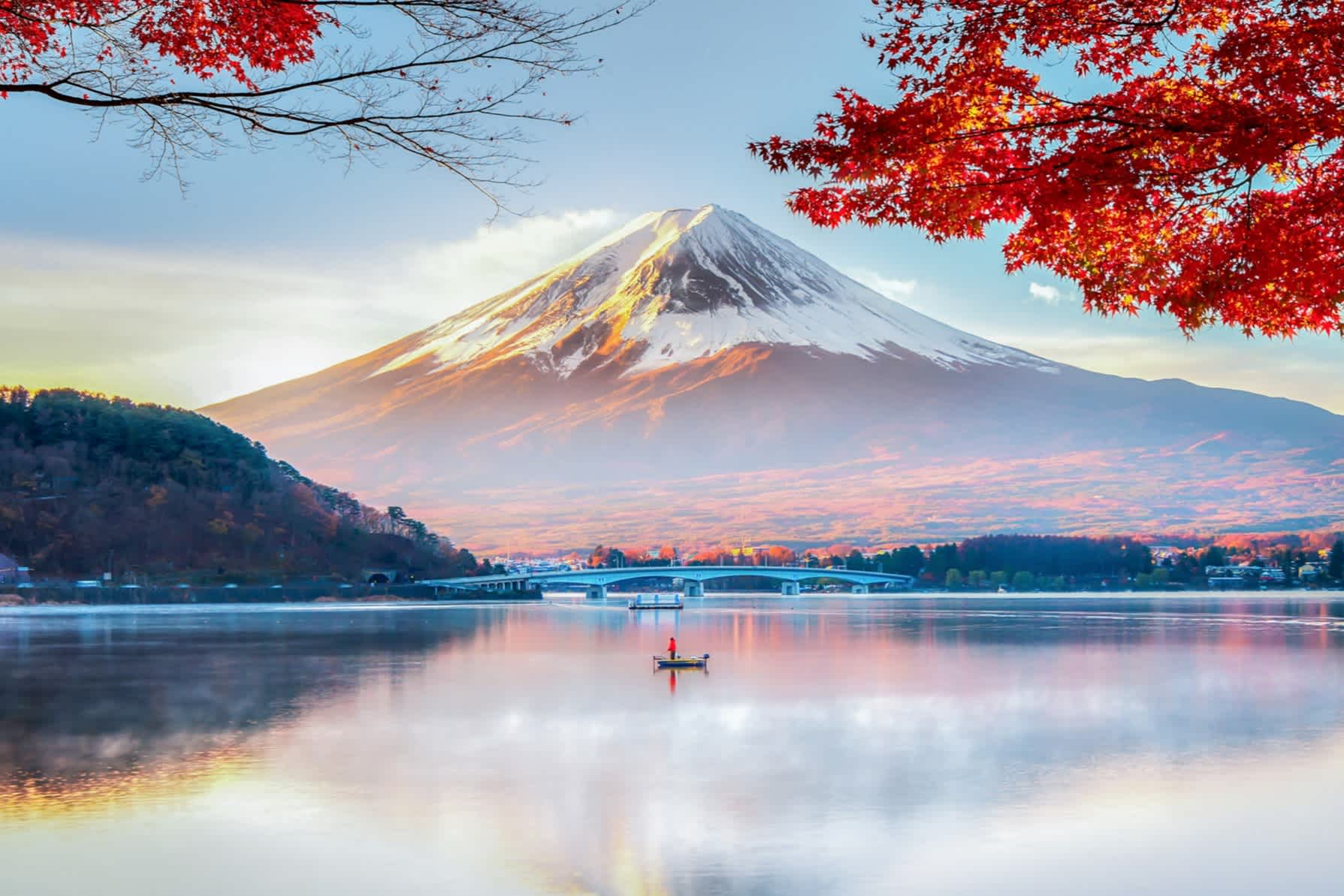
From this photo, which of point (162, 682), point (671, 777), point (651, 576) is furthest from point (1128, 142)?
point (651, 576)

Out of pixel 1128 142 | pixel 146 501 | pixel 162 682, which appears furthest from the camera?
pixel 146 501

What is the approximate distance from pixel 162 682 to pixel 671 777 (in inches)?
666

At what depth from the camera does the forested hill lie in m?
114

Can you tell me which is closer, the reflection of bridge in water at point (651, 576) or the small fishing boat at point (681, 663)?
the small fishing boat at point (681, 663)

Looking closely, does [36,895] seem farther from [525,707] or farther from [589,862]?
[525,707]

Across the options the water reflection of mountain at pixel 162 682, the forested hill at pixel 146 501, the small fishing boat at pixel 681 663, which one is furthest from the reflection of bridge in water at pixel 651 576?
the small fishing boat at pixel 681 663

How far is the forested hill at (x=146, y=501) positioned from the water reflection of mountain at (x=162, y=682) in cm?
5500

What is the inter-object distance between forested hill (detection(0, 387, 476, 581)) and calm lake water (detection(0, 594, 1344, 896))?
8586cm

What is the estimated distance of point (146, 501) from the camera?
4614 inches

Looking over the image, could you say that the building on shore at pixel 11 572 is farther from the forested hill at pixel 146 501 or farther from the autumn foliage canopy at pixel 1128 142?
the autumn foliage canopy at pixel 1128 142

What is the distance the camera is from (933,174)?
1027cm

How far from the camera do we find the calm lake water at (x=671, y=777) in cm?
1132

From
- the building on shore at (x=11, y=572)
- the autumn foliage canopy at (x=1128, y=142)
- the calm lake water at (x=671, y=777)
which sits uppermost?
the autumn foliage canopy at (x=1128, y=142)

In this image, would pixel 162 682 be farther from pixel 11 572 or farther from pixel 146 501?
pixel 146 501
